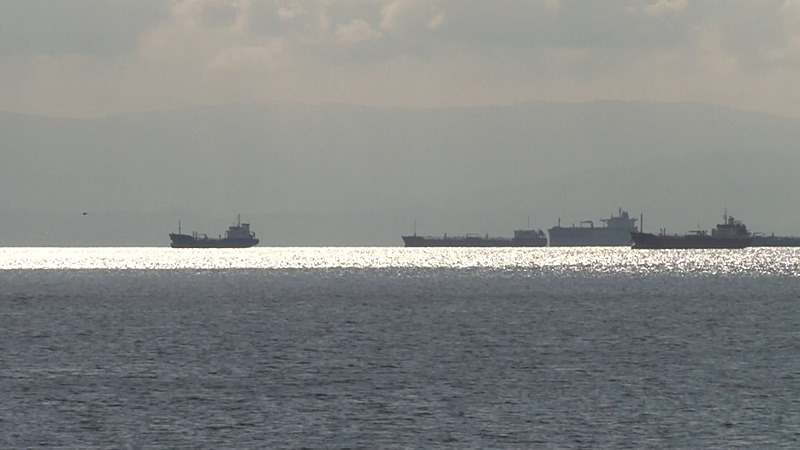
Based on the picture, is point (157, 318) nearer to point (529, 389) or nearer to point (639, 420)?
point (529, 389)

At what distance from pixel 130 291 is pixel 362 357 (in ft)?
374

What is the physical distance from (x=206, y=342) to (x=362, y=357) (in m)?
17.0

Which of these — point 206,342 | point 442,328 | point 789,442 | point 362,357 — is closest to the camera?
point 789,442

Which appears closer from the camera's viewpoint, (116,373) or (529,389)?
(529,389)

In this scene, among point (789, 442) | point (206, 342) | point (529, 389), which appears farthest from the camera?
point (206, 342)

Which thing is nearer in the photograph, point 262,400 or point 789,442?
point 789,442

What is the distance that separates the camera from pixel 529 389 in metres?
64.7

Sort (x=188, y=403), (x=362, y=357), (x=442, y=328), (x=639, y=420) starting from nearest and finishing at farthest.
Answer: (x=639, y=420) < (x=188, y=403) < (x=362, y=357) < (x=442, y=328)

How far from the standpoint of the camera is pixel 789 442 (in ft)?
162

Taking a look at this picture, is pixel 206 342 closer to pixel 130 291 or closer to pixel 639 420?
pixel 639 420

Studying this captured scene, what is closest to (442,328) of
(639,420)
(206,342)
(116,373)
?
(206,342)

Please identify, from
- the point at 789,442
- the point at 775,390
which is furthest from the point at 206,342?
the point at 789,442

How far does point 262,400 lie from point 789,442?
77.0ft

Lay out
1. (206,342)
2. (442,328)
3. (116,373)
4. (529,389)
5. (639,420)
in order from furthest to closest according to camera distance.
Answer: (442,328) < (206,342) < (116,373) < (529,389) < (639,420)
